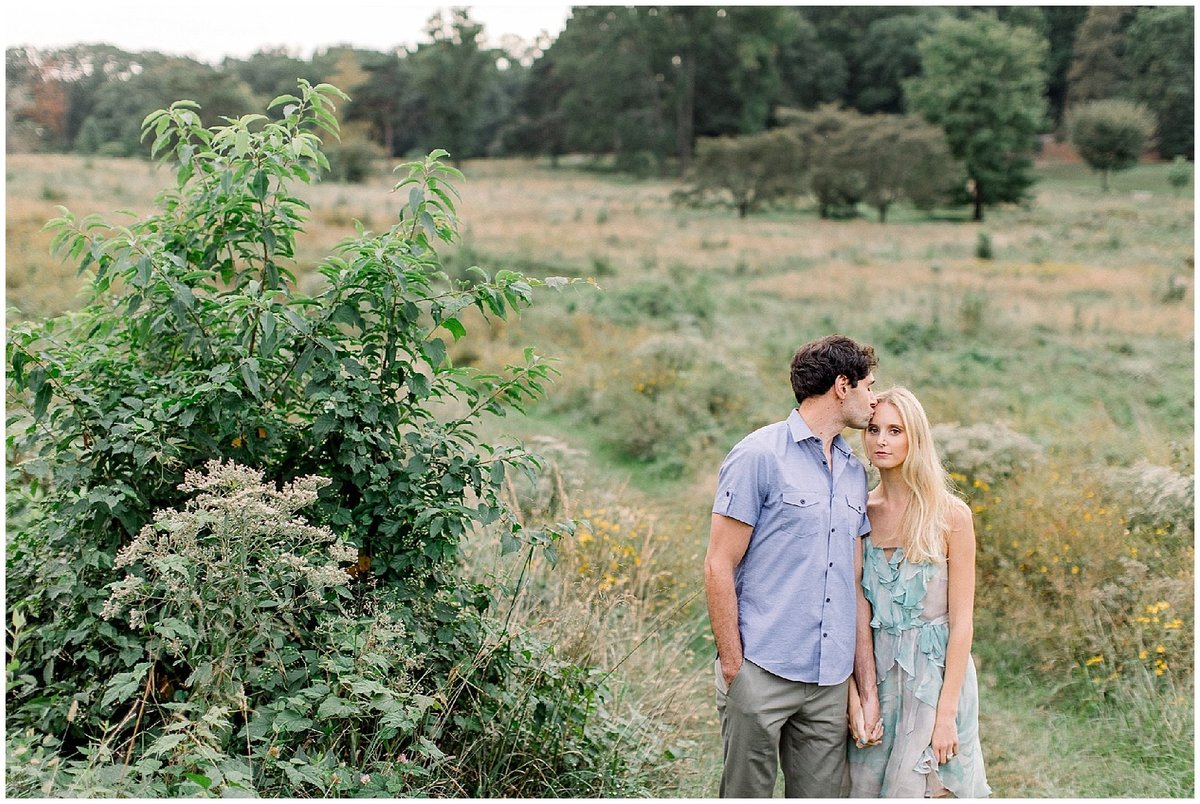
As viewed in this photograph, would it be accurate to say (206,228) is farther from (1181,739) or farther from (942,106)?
(942,106)

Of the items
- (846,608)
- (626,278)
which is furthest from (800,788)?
(626,278)

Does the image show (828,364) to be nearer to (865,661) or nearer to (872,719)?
(865,661)

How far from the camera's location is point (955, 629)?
314 cm

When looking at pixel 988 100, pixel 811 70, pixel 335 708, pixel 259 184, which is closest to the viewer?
pixel 335 708

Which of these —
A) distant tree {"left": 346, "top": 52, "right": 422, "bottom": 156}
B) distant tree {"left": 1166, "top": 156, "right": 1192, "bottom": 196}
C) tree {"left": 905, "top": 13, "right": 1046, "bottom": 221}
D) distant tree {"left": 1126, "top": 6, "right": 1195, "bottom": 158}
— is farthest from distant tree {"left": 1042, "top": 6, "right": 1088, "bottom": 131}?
distant tree {"left": 346, "top": 52, "right": 422, "bottom": 156}

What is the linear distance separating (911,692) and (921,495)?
677 mm

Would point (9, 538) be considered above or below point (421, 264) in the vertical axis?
below

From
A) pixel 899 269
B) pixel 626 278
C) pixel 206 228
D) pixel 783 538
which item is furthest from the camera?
pixel 899 269

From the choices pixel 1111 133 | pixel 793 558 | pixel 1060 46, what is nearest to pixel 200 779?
pixel 793 558

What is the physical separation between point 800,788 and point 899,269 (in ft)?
68.9

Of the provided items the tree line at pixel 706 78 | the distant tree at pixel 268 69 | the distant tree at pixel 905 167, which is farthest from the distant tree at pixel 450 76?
the distant tree at pixel 905 167

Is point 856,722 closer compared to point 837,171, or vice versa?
point 856,722

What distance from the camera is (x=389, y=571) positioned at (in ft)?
12.0

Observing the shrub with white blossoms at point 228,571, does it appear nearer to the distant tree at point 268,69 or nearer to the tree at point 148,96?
the tree at point 148,96
